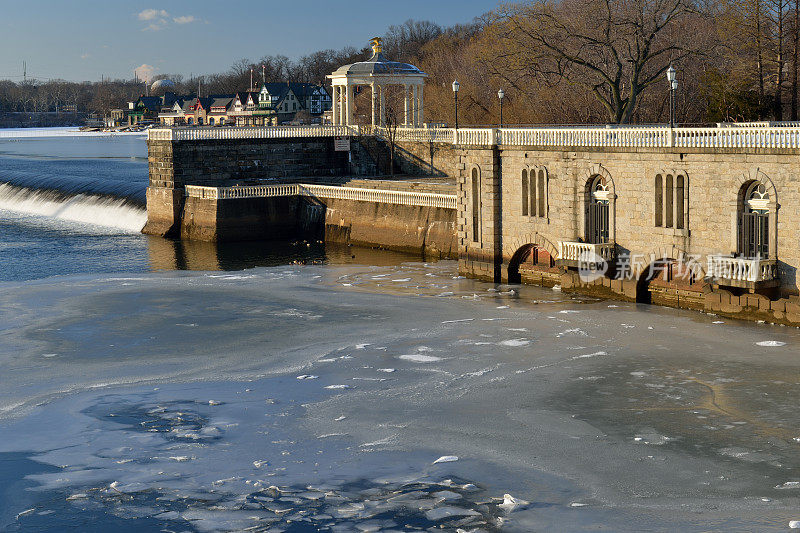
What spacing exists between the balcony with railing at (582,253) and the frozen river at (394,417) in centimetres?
174

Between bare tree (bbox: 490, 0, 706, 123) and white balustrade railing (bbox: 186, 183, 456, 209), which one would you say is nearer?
white balustrade railing (bbox: 186, 183, 456, 209)

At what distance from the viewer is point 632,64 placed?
213ft

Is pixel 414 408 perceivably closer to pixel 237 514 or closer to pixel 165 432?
pixel 165 432

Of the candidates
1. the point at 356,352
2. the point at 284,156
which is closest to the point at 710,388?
the point at 356,352

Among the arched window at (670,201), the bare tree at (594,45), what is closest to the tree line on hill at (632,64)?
the bare tree at (594,45)

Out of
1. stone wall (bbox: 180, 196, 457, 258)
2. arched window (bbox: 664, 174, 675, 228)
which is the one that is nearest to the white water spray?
stone wall (bbox: 180, 196, 457, 258)

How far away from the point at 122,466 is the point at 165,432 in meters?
2.02

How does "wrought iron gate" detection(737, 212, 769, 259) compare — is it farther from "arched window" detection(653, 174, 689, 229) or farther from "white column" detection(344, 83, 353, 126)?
"white column" detection(344, 83, 353, 126)

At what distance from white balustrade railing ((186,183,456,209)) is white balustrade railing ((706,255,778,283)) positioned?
751 inches

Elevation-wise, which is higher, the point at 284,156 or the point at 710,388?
the point at 284,156

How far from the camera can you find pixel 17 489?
18594mm

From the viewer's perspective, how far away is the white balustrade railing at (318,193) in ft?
169

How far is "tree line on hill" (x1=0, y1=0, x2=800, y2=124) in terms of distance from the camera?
5266 centimetres

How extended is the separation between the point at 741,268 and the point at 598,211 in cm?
680
